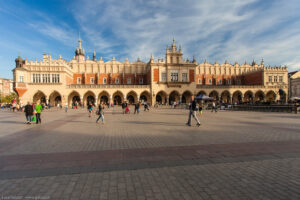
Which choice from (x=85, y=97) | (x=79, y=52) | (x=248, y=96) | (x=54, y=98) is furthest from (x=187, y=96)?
(x=79, y=52)

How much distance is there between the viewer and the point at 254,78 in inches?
1758

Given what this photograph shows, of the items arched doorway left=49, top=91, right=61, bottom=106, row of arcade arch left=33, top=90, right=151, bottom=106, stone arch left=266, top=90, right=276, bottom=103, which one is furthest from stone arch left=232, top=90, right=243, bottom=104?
arched doorway left=49, top=91, right=61, bottom=106

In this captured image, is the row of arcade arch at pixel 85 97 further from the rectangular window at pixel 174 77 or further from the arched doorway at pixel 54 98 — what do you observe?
the rectangular window at pixel 174 77

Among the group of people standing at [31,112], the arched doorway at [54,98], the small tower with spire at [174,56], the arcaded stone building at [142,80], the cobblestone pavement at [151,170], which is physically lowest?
the cobblestone pavement at [151,170]

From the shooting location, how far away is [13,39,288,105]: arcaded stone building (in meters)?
34.2

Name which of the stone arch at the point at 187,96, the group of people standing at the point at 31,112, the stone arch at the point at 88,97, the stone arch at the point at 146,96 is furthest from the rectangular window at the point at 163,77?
the group of people standing at the point at 31,112

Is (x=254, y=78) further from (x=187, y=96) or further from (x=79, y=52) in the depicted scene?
(x=79, y=52)

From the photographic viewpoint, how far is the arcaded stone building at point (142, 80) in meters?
34.2

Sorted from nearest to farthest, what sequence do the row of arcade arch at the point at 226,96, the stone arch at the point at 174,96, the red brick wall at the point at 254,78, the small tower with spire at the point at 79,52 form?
the stone arch at the point at 174,96 → the row of arcade arch at the point at 226,96 → the red brick wall at the point at 254,78 → the small tower with spire at the point at 79,52

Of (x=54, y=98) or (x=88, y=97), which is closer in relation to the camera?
(x=54, y=98)


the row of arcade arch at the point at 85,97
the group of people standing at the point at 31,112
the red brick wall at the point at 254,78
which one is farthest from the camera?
the red brick wall at the point at 254,78

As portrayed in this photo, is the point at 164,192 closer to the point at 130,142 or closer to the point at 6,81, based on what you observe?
the point at 130,142

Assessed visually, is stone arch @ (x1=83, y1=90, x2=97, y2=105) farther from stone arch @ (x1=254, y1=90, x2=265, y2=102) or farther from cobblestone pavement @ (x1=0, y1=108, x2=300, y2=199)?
stone arch @ (x1=254, y1=90, x2=265, y2=102)

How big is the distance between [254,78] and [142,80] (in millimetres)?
31699
